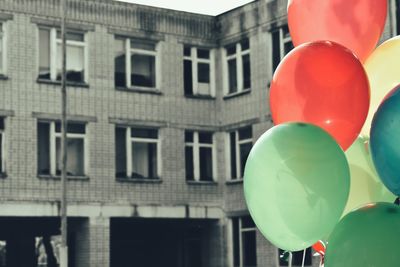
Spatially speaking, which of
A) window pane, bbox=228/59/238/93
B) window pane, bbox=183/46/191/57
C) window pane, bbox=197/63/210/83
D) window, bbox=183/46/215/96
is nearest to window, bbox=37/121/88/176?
window, bbox=183/46/215/96

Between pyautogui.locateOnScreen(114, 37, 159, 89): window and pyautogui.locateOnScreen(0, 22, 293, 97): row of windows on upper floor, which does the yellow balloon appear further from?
pyautogui.locateOnScreen(114, 37, 159, 89): window

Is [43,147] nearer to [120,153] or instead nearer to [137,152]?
[120,153]

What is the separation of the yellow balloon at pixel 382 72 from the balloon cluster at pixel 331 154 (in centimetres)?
4

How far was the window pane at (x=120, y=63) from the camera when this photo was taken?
2427cm

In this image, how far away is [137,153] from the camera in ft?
80.2

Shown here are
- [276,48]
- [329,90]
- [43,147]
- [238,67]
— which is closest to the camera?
[329,90]

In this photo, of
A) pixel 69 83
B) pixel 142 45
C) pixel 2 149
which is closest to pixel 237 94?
pixel 142 45

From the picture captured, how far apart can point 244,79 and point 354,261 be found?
1902 cm

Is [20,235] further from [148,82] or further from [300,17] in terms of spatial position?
[300,17]

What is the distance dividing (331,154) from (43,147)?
17233 millimetres

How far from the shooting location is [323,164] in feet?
21.0

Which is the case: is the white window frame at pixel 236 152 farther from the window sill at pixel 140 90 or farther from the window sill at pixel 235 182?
the window sill at pixel 140 90

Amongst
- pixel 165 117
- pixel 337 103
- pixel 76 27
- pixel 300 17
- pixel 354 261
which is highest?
pixel 76 27

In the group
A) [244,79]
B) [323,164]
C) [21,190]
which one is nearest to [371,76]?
[323,164]
